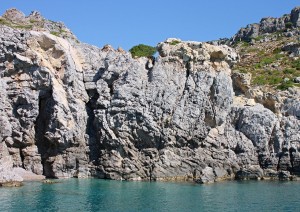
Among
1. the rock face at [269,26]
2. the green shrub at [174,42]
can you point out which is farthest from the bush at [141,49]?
the rock face at [269,26]

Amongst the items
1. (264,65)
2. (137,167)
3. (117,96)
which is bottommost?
(137,167)

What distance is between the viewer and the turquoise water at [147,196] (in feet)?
130

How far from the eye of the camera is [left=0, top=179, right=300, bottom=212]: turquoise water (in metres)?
39.7

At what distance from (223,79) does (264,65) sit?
130ft

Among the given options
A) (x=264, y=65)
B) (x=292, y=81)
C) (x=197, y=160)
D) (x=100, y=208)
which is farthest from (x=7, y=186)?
(x=264, y=65)

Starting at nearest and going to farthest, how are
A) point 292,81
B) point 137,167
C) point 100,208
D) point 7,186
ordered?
point 100,208 < point 7,186 < point 137,167 < point 292,81

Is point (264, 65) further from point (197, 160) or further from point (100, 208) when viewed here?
point (100, 208)

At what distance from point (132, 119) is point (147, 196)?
18.9m

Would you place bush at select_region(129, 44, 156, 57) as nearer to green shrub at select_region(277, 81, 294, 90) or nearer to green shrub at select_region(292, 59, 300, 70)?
green shrub at select_region(277, 81, 294, 90)

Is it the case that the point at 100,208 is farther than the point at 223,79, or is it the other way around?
the point at 223,79

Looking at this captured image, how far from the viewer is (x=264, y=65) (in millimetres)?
104062

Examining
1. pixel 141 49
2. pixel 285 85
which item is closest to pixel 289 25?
pixel 285 85

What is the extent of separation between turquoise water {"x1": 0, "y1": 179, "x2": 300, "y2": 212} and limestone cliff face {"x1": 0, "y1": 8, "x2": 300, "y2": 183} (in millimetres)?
5674

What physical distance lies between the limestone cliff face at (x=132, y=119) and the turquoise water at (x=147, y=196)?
5.67 metres
